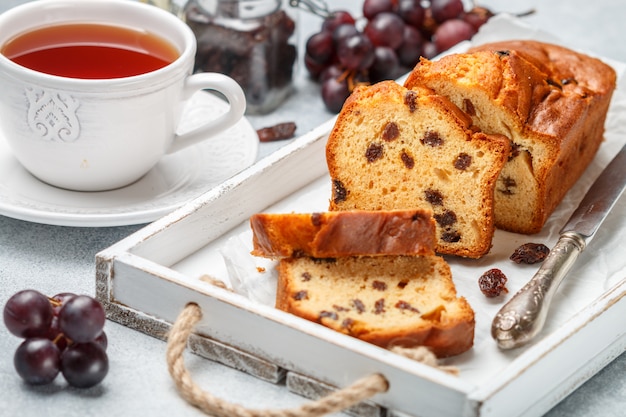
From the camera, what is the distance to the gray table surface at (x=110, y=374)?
7.59 ft

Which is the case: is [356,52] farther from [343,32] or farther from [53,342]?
[53,342]

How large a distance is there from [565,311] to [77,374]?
123 centimetres

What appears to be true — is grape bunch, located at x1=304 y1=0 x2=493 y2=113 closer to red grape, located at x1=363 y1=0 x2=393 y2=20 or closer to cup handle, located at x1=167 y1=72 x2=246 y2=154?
red grape, located at x1=363 y1=0 x2=393 y2=20

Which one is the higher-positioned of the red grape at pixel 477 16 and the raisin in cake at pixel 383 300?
the raisin in cake at pixel 383 300

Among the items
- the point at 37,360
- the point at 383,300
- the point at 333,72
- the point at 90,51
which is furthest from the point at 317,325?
the point at 333,72

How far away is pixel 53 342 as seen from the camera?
7.70 feet

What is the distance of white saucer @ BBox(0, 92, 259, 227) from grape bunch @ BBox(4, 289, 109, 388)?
55 cm

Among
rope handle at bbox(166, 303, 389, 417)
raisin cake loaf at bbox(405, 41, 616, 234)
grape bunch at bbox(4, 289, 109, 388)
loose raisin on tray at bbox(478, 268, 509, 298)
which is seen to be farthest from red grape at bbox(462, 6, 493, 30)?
grape bunch at bbox(4, 289, 109, 388)

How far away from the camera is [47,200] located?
9.86ft

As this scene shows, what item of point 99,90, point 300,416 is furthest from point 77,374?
point 99,90

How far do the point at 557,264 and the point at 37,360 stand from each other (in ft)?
4.31

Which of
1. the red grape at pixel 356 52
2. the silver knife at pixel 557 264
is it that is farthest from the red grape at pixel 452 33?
the silver knife at pixel 557 264

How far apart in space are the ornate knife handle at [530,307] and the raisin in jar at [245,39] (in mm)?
1477

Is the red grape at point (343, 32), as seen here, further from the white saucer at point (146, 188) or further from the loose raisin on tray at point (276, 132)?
the white saucer at point (146, 188)
